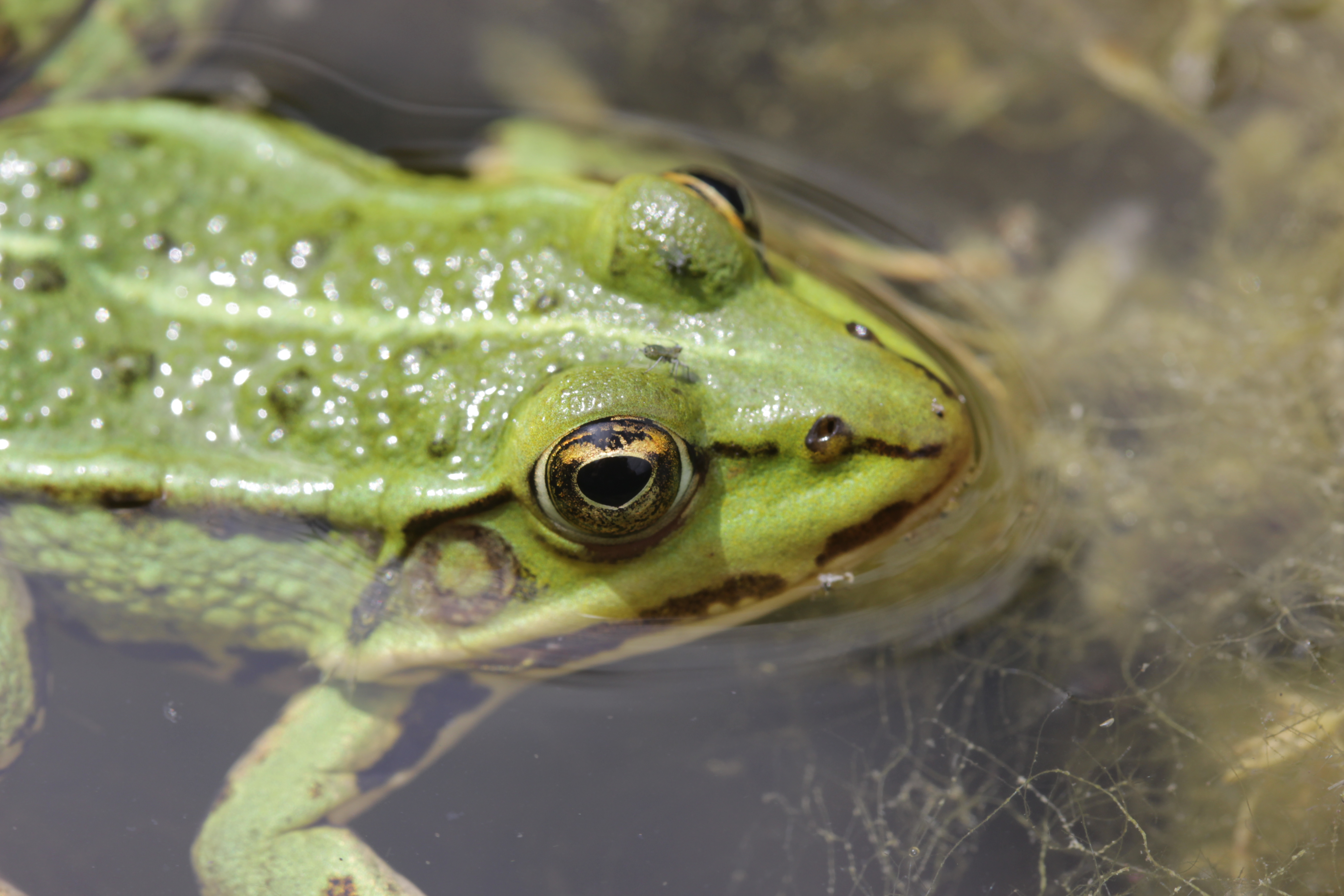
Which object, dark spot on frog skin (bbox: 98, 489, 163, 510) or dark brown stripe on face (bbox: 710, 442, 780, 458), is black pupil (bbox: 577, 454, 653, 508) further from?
dark spot on frog skin (bbox: 98, 489, 163, 510)

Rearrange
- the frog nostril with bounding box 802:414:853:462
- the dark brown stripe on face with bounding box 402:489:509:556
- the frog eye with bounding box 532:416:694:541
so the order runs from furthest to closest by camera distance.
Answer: the dark brown stripe on face with bounding box 402:489:509:556 → the frog nostril with bounding box 802:414:853:462 → the frog eye with bounding box 532:416:694:541

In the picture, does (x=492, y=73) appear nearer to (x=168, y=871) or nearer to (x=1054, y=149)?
(x=1054, y=149)

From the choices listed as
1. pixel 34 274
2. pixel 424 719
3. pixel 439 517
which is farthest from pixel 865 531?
pixel 34 274

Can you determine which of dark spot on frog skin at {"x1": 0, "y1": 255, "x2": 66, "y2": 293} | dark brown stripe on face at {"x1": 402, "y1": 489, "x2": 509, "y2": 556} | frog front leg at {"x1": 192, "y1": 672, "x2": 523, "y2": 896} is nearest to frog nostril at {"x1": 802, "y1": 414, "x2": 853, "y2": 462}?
dark brown stripe on face at {"x1": 402, "y1": 489, "x2": 509, "y2": 556}

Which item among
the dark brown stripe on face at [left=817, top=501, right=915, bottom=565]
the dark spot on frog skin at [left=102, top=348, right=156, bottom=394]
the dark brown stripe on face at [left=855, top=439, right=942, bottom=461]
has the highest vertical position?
the dark spot on frog skin at [left=102, top=348, right=156, bottom=394]

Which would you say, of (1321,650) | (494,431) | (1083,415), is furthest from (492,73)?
(1321,650)

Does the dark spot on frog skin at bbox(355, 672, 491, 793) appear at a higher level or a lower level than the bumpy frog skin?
lower

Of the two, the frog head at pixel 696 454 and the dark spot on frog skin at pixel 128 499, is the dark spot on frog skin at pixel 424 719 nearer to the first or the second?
the frog head at pixel 696 454
